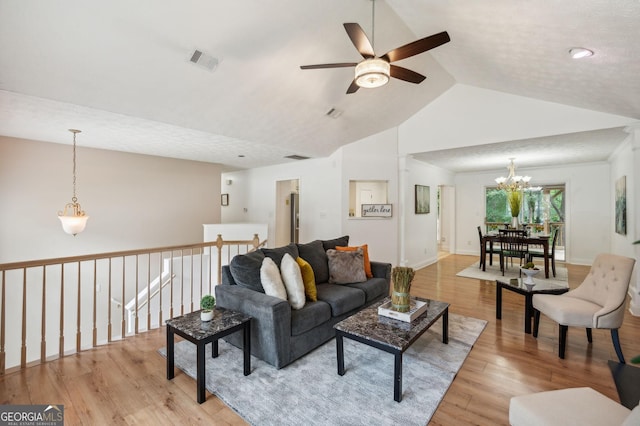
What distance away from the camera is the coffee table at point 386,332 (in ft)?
6.56

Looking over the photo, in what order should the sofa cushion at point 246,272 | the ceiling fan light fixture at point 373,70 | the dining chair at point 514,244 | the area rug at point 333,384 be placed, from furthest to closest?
the dining chair at point 514,244
the sofa cushion at point 246,272
the ceiling fan light fixture at point 373,70
the area rug at point 333,384

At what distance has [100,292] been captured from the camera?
5.34 m

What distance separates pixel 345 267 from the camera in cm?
350

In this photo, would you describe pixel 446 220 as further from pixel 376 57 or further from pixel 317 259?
pixel 376 57

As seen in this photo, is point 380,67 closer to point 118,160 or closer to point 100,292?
point 118,160

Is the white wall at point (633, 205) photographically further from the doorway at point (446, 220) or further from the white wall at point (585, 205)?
the doorway at point (446, 220)

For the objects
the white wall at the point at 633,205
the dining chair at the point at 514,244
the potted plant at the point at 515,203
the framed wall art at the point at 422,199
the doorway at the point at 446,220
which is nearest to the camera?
the white wall at the point at 633,205

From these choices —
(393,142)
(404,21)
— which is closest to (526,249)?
(393,142)

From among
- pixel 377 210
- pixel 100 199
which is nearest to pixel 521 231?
pixel 377 210

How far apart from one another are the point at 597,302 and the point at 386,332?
2261mm

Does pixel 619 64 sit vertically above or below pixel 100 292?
above

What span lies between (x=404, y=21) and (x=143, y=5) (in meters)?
2.60

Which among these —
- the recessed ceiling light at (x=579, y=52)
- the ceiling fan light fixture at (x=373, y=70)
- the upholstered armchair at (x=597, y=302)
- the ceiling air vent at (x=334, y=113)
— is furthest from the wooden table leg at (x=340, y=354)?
the ceiling air vent at (x=334, y=113)

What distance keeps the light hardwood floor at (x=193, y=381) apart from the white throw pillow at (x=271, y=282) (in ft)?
2.94
